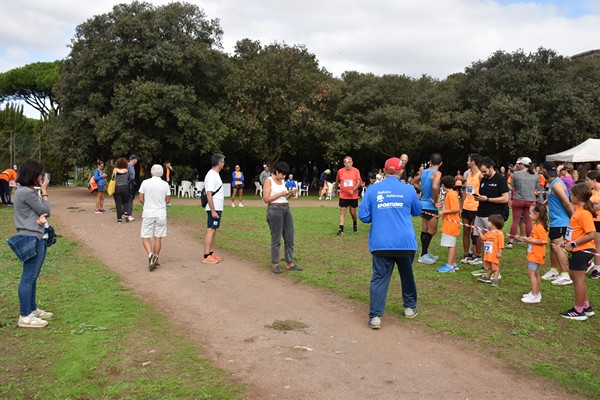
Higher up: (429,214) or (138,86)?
(138,86)

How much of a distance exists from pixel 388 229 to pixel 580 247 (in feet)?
7.71

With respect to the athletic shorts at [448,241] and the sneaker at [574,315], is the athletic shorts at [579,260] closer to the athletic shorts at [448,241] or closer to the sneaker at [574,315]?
the sneaker at [574,315]

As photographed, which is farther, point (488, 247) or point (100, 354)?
point (488, 247)

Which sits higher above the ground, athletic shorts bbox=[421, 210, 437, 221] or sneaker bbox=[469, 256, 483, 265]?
athletic shorts bbox=[421, 210, 437, 221]

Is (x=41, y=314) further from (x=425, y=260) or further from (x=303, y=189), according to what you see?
(x=303, y=189)

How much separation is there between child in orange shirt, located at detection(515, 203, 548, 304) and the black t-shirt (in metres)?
1.36

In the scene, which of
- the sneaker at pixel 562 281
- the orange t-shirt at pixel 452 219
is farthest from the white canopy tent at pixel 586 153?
the orange t-shirt at pixel 452 219

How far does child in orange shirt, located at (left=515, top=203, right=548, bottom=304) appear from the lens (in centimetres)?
638

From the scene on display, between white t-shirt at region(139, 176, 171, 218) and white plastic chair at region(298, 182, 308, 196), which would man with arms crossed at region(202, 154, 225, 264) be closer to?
white t-shirt at region(139, 176, 171, 218)

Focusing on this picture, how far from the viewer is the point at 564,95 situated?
92.6 feet

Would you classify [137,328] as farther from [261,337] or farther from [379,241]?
[379,241]

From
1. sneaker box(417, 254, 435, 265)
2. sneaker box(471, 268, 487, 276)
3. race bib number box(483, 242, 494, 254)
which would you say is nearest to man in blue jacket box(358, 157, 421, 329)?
race bib number box(483, 242, 494, 254)

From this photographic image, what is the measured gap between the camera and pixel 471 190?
8.59 meters

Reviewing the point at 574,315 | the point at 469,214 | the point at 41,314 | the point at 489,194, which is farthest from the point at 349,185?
the point at 41,314
